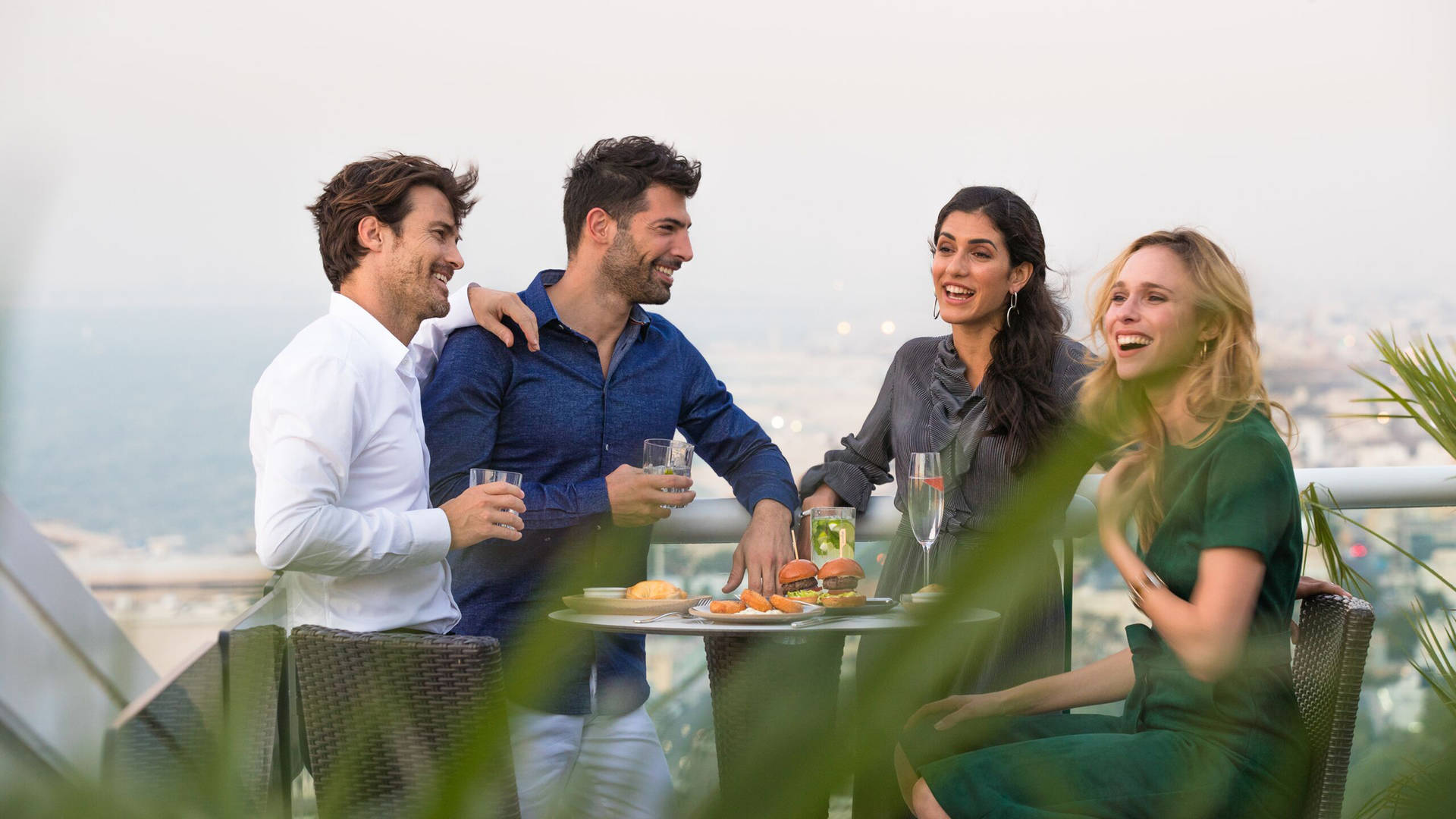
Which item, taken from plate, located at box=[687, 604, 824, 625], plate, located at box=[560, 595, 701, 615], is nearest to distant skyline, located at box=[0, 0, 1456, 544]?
plate, located at box=[560, 595, 701, 615]

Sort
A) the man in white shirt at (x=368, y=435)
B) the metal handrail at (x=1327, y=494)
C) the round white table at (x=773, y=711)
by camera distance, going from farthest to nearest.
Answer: the metal handrail at (x=1327, y=494) → the man in white shirt at (x=368, y=435) → the round white table at (x=773, y=711)

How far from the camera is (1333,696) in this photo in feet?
6.68

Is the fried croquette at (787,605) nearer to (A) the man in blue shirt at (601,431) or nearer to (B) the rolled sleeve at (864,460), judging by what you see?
(A) the man in blue shirt at (601,431)

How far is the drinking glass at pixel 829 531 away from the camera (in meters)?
2.73

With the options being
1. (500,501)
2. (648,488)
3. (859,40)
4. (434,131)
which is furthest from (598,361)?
(859,40)

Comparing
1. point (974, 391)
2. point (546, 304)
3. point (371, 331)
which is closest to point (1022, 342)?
point (974, 391)

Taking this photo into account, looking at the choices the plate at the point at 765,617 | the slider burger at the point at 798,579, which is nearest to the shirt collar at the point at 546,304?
the slider burger at the point at 798,579

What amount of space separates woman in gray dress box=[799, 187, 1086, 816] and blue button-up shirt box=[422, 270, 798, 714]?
0.26 metres

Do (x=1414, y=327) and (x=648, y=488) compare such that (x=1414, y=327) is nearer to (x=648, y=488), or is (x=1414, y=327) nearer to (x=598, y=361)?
(x=648, y=488)

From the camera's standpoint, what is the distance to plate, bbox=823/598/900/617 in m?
2.40

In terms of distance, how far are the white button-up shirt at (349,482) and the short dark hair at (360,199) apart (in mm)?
197

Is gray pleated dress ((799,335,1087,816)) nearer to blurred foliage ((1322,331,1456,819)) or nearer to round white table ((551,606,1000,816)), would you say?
blurred foliage ((1322,331,1456,819))

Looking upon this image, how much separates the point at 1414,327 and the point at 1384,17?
9.14 meters

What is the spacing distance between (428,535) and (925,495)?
980 mm
